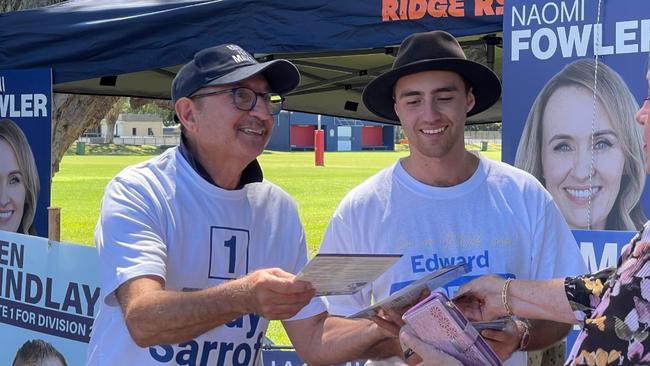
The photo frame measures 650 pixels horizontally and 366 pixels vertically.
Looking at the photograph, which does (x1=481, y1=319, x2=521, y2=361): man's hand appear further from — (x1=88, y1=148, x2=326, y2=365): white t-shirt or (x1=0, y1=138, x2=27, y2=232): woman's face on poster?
(x1=0, y1=138, x2=27, y2=232): woman's face on poster

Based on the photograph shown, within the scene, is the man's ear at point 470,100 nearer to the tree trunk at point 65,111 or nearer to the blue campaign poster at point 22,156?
the blue campaign poster at point 22,156

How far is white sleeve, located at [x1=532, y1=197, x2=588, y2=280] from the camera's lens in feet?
9.04

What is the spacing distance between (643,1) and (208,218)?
2.06m

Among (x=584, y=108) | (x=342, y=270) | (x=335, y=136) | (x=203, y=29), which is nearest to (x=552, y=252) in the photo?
(x=342, y=270)

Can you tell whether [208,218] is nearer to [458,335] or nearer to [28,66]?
[458,335]

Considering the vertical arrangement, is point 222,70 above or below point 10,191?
above

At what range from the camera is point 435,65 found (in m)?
2.85

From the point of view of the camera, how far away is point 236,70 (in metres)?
2.63

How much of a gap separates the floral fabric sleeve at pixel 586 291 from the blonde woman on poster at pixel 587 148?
5.34ft

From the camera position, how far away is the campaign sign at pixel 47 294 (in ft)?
15.0

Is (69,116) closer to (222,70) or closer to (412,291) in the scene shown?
(222,70)

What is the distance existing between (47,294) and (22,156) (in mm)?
1225

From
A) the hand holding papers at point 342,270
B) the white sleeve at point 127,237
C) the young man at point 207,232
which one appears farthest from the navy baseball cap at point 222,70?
the hand holding papers at point 342,270

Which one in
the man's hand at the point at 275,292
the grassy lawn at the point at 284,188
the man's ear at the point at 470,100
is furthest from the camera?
the grassy lawn at the point at 284,188
